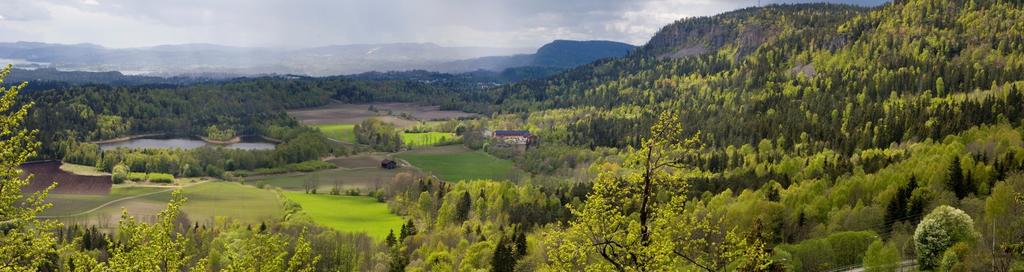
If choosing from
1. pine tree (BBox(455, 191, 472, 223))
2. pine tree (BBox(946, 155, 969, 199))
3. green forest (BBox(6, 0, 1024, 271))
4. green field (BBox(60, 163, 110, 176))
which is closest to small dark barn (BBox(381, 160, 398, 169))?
green forest (BBox(6, 0, 1024, 271))

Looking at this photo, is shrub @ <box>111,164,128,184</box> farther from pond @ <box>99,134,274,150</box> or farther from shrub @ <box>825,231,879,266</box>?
shrub @ <box>825,231,879,266</box>

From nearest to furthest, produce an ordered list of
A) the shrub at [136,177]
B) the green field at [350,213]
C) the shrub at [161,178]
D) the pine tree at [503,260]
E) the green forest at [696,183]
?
the green forest at [696,183] → the pine tree at [503,260] → the green field at [350,213] → the shrub at [161,178] → the shrub at [136,177]

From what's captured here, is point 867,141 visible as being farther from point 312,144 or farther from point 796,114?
point 312,144

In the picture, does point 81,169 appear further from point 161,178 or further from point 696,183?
point 696,183

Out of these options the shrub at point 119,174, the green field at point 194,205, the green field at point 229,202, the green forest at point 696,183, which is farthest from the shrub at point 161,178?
the green field at point 229,202

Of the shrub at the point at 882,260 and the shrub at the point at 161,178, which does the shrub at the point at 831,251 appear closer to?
the shrub at the point at 882,260

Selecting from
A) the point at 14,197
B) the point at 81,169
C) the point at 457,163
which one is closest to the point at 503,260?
the point at 14,197
